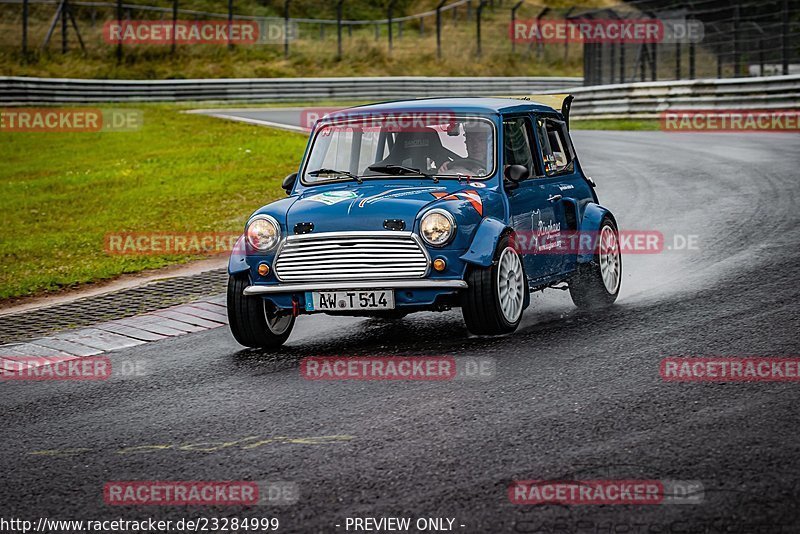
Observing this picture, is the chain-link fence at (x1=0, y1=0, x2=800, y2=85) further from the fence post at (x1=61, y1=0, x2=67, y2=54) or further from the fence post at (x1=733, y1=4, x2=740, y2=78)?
the fence post at (x1=733, y1=4, x2=740, y2=78)

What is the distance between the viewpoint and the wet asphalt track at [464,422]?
185 inches

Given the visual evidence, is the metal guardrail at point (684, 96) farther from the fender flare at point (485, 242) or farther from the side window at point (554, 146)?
the fender flare at point (485, 242)

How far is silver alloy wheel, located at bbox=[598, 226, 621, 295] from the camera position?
9.27 meters

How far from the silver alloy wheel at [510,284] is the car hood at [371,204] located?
0.40 metres

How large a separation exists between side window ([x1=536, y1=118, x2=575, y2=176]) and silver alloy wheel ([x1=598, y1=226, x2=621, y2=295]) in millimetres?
637

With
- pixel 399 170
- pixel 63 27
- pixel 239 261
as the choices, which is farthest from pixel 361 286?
pixel 63 27

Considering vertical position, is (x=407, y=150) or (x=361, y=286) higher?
(x=407, y=150)

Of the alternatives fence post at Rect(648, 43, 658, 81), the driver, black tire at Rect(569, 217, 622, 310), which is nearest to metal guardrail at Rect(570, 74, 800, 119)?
fence post at Rect(648, 43, 658, 81)

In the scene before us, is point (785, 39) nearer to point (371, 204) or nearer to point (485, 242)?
point (485, 242)

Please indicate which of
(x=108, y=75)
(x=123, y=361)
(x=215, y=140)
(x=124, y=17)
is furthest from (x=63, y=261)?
(x=124, y=17)

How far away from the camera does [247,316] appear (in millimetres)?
8055

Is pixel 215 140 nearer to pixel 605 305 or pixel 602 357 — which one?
pixel 605 305

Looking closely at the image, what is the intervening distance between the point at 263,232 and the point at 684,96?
763 inches

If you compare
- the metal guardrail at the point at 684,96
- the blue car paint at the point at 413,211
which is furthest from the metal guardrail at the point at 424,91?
the blue car paint at the point at 413,211
